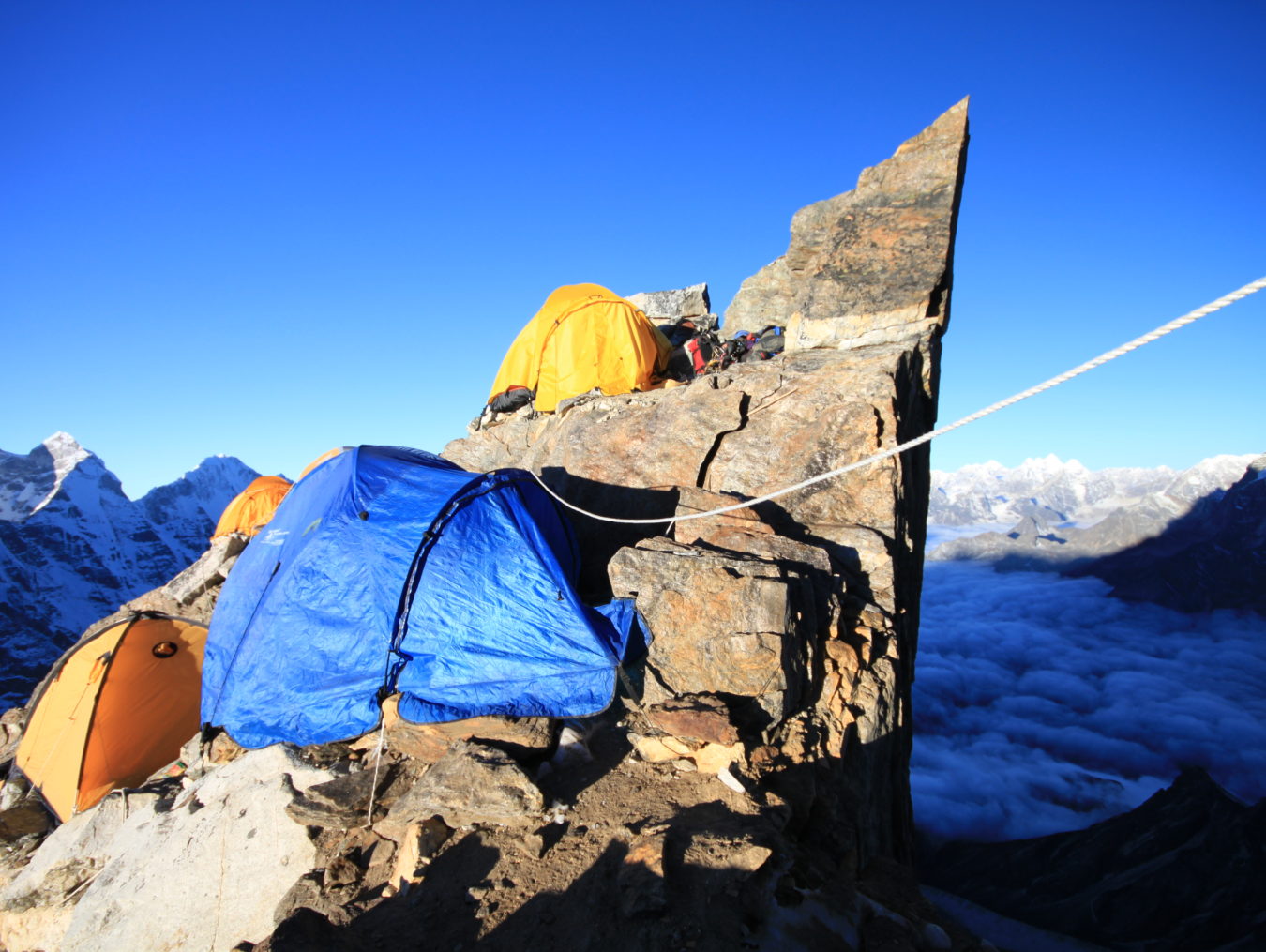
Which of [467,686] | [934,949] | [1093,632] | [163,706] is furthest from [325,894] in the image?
[1093,632]

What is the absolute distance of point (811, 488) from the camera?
983 centimetres

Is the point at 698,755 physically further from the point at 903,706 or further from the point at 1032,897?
the point at 1032,897

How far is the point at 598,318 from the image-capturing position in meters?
14.6

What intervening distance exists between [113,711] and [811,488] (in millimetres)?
11028

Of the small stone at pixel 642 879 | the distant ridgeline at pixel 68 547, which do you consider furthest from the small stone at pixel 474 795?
the distant ridgeline at pixel 68 547

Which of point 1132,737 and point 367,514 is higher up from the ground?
point 367,514

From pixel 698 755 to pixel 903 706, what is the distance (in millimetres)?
5917

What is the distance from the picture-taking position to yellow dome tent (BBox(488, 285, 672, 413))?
14.3 meters

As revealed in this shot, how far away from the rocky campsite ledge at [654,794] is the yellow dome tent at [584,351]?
382 cm

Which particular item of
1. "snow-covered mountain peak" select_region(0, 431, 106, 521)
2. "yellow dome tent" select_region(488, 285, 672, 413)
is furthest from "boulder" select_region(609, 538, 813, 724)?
"snow-covered mountain peak" select_region(0, 431, 106, 521)

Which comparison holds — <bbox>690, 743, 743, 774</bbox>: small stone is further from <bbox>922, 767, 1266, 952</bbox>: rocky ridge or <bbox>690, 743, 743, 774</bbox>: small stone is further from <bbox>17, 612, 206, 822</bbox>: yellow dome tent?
<bbox>922, 767, 1266, 952</bbox>: rocky ridge

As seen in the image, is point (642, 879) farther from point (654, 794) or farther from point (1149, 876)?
point (1149, 876)

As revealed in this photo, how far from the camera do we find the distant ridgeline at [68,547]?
126 metres

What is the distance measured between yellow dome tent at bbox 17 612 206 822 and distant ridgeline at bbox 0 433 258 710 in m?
128
